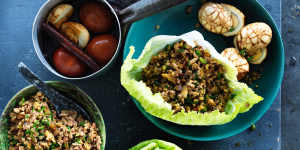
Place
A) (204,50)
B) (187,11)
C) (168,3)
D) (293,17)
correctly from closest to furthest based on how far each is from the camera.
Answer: (168,3)
(204,50)
(187,11)
(293,17)

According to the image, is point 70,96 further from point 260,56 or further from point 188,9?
point 260,56

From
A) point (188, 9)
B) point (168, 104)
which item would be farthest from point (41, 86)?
point (188, 9)

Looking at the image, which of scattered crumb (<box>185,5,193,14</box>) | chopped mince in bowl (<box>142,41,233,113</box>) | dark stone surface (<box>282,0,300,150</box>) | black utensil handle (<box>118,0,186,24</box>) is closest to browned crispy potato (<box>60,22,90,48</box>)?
black utensil handle (<box>118,0,186,24</box>)

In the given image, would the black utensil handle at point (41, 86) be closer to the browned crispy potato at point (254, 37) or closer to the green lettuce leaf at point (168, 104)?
the green lettuce leaf at point (168, 104)

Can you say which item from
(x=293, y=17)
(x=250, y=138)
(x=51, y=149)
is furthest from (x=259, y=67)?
(x=51, y=149)

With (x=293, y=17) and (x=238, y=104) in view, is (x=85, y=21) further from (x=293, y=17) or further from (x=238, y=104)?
(x=293, y=17)

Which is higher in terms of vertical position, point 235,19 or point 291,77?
point 235,19

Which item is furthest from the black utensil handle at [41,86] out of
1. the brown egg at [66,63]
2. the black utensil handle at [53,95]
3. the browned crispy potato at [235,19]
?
the browned crispy potato at [235,19]
